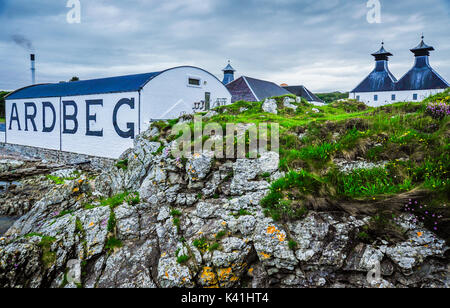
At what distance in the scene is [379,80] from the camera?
38812 mm

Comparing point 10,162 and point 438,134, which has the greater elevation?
point 438,134

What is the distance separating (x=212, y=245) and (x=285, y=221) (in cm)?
157

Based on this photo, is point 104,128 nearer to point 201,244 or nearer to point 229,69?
point 201,244

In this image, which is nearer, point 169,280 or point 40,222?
point 169,280

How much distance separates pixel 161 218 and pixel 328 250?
395cm

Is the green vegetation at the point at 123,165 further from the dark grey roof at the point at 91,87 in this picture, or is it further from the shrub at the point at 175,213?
the dark grey roof at the point at 91,87

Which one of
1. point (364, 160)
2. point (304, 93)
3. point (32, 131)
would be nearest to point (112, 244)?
point (364, 160)

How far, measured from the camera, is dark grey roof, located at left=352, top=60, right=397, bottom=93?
124 feet

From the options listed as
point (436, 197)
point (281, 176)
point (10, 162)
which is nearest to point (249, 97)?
point (10, 162)

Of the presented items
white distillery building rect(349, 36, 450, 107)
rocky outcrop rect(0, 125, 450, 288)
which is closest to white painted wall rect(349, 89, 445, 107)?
white distillery building rect(349, 36, 450, 107)

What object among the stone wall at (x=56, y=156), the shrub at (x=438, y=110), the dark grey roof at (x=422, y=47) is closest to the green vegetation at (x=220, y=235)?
the shrub at (x=438, y=110)

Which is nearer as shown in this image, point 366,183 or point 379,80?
point 366,183
